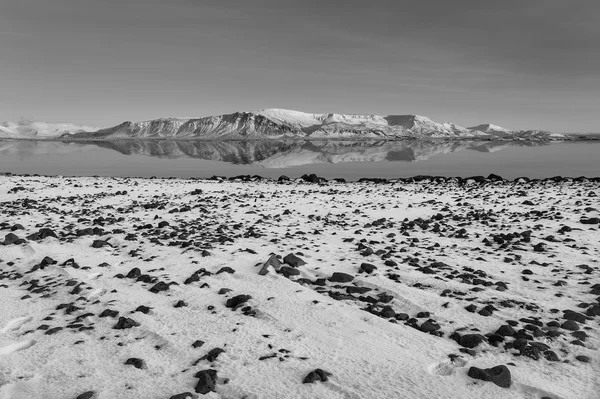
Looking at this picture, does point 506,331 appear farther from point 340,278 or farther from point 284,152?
point 284,152

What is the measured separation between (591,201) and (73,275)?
Result: 2202 centimetres

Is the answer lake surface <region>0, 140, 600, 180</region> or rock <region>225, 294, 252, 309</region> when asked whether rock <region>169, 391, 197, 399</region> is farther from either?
lake surface <region>0, 140, 600, 180</region>

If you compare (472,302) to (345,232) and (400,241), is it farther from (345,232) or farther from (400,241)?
(345,232)

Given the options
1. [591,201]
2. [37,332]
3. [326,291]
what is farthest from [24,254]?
[591,201]

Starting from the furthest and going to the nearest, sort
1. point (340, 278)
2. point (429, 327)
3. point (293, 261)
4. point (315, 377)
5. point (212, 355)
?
1. point (293, 261)
2. point (340, 278)
3. point (429, 327)
4. point (212, 355)
5. point (315, 377)

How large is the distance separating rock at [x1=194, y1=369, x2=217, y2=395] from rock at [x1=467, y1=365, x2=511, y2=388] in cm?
345

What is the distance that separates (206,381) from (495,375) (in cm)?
383

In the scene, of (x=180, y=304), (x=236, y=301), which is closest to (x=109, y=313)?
(x=180, y=304)

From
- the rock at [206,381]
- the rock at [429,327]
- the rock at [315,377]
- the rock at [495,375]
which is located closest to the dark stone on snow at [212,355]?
the rock at [206,381]

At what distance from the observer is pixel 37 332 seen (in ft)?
22.6

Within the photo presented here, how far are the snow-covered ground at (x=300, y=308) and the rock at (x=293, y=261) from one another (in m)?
0.08

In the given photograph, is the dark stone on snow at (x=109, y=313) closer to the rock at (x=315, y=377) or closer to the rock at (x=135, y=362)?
the rock at (x=135, y=362)

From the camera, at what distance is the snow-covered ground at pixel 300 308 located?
216 inches

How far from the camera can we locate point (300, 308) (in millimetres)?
7820
